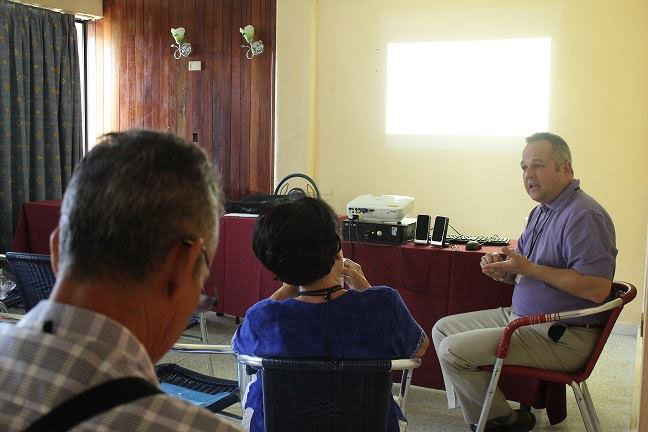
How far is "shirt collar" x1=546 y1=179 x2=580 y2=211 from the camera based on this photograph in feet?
8.91

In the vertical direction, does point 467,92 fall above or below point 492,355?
above

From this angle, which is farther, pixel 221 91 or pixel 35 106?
pixel 221 91

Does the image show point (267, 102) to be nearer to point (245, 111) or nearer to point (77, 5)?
point (245, 111)

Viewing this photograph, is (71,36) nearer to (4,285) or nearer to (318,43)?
(318,43)

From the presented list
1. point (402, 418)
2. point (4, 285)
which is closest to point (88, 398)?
point (402, 418)

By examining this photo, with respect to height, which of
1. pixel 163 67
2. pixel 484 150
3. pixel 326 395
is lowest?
pixel 326 395

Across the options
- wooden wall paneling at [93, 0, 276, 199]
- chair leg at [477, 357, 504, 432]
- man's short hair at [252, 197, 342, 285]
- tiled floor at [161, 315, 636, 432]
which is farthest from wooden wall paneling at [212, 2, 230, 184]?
man's short hair at [252, 197, 342, 285]

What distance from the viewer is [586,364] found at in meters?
→ 2.53

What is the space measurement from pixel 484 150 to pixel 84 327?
4564 mm

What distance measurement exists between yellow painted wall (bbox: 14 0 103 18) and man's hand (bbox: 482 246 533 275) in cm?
461

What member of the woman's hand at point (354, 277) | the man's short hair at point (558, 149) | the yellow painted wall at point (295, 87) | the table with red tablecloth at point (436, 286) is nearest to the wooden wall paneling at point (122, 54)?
the yellow painted wall at point (295, 87)

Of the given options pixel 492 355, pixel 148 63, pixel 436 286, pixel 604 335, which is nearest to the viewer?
pixel 604 335

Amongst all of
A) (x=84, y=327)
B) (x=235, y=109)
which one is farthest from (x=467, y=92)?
(x=84, y=327)

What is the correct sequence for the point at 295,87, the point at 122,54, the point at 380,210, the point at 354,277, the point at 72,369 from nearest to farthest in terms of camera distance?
the point at 72,369 < the point at 354,277 < the point at 380,210 < the point at 295,87 < the point at 122,54
